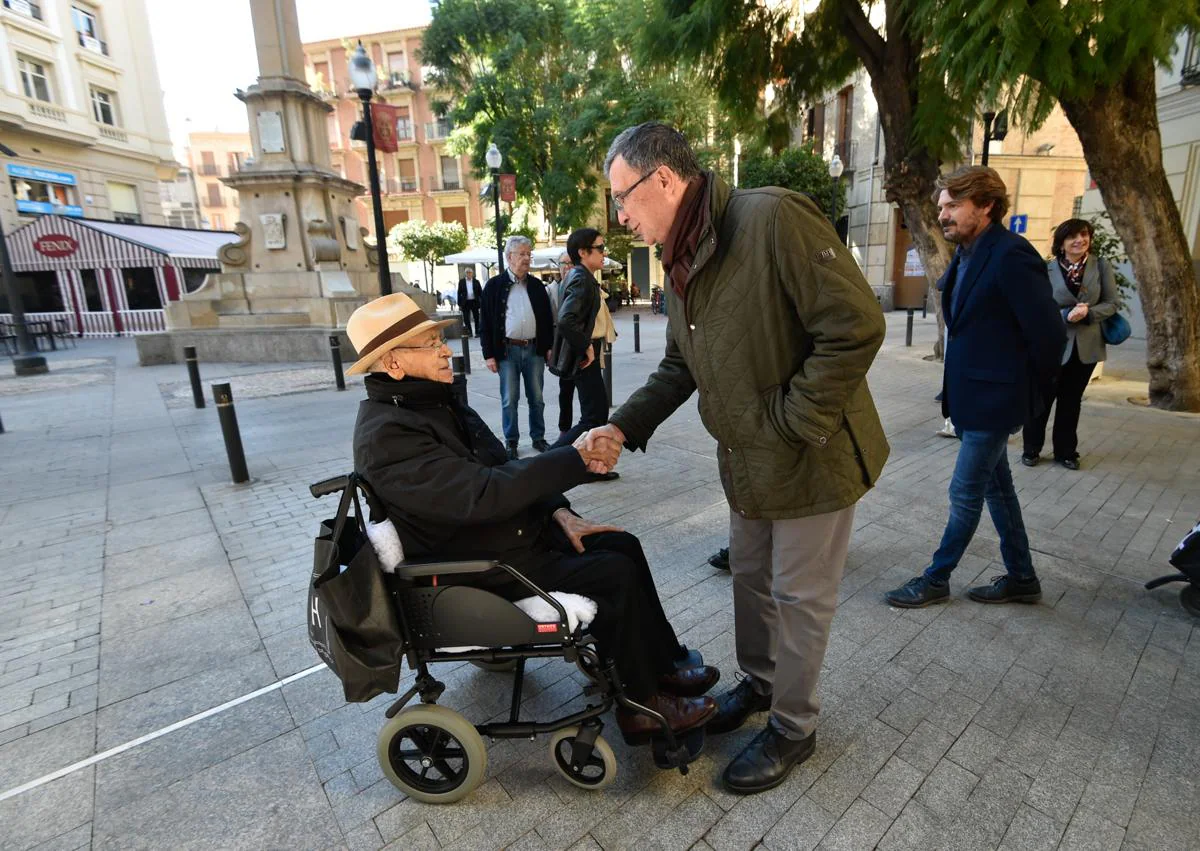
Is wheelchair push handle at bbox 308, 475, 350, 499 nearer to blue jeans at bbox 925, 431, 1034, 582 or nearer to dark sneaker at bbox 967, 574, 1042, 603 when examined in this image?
blue jeans at bbox 925, 431, 1034, 582

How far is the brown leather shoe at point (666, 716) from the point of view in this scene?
6.92ft

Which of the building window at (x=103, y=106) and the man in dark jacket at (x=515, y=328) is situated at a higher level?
the building window at (x=103, y=106)

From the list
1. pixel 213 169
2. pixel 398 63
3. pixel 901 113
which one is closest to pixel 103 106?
pixel 398 63

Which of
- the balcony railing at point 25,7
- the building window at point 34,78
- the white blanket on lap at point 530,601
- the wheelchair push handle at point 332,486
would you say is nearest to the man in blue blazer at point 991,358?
the white blanket on lap at point 530,601

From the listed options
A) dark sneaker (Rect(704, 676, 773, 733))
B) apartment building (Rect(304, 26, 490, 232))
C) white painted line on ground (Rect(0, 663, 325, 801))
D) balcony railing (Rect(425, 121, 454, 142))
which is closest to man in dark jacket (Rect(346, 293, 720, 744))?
dark sneaker (Rect(704, 676, 773, 733))

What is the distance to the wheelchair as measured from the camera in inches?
77.8

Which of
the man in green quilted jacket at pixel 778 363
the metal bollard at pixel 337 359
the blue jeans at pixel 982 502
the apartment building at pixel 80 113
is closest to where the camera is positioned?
the man in green quilted jacket at pixel 778 363

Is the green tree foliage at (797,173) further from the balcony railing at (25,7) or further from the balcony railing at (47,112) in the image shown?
the balcony railing at (25,7)

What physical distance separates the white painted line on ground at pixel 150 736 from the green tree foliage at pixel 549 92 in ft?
77.1

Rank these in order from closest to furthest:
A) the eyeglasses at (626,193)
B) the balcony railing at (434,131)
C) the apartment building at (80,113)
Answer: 1. the eyeglasses at (626,193)
2. the apartment building at (80,113)
3. the balcony railing at (434,131)

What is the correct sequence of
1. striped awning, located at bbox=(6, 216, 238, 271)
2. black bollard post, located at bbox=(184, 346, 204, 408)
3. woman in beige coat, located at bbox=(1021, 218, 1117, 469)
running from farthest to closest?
striped awning, located at bbox=(6, 216, 238, 271)
black bollard post, located at bbox=(184, 346, 204, 408)
woman in beige coat, located at bbox=(1021, 218, 1117, 469)

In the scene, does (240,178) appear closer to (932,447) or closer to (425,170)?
(932,447)

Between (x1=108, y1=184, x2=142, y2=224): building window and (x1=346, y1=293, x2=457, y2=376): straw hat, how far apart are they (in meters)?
35.6

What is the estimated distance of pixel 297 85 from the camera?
12672 millimetres
